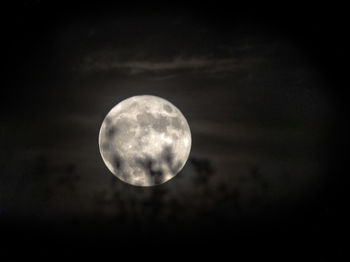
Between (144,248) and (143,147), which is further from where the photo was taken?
(144,248)

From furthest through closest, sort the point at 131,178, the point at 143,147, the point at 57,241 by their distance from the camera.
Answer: the point at 57,241 < the point at 131,178 < the point at 143,147

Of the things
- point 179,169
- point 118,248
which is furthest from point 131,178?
point 118,248

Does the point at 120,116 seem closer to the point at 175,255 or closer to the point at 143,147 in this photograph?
the point at 143,147

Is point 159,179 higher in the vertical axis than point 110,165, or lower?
lower

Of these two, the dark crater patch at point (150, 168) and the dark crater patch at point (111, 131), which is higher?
the dark crater patch at point (111, 131)

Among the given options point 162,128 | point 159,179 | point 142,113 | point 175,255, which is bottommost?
point 175,255

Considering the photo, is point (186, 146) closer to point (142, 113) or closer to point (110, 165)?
point (142, 113)

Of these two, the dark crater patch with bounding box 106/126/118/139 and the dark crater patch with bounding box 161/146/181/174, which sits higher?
the dark crater patch with bounding box 106/126/118/139

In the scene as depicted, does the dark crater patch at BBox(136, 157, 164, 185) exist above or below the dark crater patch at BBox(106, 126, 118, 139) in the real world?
below

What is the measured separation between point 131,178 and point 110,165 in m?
0.79

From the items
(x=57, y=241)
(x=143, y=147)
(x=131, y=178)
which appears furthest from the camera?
(x=57, y=241)

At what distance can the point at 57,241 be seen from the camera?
19.2 feet

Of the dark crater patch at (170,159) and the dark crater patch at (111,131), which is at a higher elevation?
the dark crater patch at (111,131)

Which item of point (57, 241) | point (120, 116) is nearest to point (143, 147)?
point (120, 116)
